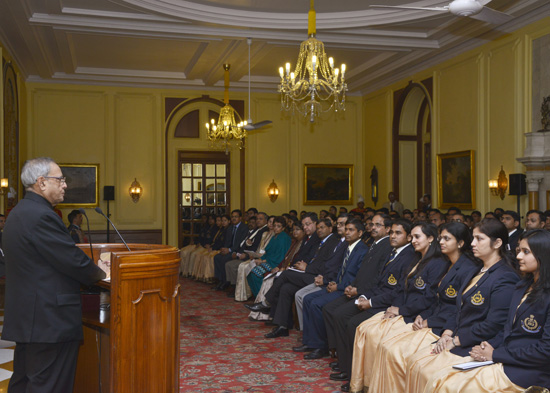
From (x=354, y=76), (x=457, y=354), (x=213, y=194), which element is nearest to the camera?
(x=457, y=354)

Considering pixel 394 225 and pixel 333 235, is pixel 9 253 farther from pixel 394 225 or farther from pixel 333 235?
pixel 333 235

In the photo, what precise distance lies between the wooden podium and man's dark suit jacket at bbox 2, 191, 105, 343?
0.21 metres

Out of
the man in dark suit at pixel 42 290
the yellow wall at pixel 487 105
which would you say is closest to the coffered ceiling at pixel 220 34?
the yellow wall at pixel 487 105

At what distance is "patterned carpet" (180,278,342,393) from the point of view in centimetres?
530

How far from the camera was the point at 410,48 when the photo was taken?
12062 mm

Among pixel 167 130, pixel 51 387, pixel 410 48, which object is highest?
pixel 410 48

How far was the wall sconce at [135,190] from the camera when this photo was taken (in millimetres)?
15328

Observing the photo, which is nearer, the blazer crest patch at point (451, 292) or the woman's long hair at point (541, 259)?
the woman's long hair at point (541, 259)

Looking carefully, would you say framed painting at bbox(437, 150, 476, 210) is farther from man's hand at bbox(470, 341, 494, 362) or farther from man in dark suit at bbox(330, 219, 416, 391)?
man's hand at bbox(470, 341, 494, 362)

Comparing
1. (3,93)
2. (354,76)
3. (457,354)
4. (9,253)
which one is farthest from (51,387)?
(354,76)

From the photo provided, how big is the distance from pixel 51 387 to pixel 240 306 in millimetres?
6215

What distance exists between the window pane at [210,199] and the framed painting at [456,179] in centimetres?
624

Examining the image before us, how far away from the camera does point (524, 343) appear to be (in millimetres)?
3498

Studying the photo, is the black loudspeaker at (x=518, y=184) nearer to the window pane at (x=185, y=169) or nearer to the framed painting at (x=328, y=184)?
the framed painting at (x=328, y=184)
